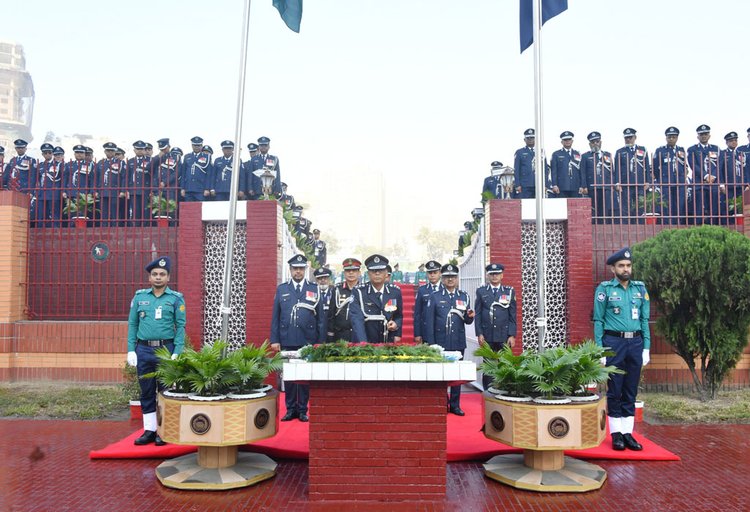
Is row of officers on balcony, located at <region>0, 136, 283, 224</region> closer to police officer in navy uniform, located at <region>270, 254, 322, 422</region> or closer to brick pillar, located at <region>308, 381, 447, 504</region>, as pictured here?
police officer in navy uniform, located at <region>270, 254, 322, 422</region>

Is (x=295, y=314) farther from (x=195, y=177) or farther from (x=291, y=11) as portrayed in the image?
(x=195, y=177)

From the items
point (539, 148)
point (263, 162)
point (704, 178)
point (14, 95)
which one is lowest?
point (539, 148)

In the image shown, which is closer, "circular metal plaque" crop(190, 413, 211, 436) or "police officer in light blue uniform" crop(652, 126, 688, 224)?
"circular metal plaque" crop(190, 413, 211, 436)

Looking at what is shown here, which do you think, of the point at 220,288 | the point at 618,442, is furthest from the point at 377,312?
the point at 220,288

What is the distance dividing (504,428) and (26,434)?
16.0 feet

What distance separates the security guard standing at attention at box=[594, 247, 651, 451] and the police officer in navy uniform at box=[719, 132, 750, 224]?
414 centimetres

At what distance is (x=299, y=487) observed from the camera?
15.0 feet

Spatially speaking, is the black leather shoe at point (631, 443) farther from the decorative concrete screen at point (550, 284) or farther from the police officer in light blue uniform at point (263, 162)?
the police officer in light blue uniform at point (263, 162)

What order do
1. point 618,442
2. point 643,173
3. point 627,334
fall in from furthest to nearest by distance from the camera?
1. point 643,173
2. point 627,334
3. point 618,442

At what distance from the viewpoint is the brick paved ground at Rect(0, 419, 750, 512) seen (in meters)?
4.20

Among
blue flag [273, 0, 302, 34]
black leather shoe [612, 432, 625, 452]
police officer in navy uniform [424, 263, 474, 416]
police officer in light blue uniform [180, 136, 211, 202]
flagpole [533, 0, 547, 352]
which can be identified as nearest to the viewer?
black leather shoe [612, 432, 625, 452]

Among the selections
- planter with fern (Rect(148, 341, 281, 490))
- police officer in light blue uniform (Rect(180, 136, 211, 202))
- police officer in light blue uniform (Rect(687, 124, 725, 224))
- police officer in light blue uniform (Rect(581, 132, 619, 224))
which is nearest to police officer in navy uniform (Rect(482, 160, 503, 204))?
police officer in light blue uniform (Rect(581, 132, 619, 224))

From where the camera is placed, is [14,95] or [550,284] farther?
[14,95]

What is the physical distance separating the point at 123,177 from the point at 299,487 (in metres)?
7.06
